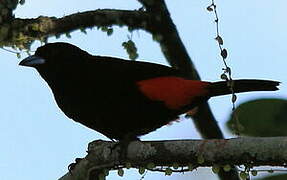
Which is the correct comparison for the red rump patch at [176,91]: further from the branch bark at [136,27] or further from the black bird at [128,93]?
the branch bark at [136,27]

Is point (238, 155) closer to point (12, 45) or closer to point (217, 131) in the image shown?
point (217, 131)

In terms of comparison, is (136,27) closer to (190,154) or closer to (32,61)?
(32,61)

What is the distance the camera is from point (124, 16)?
3945mm

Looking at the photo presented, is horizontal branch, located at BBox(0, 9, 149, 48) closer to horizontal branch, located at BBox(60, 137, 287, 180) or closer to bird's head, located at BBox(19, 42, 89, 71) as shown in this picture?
bird's head, located at BBox(19, 42, 89, 71)

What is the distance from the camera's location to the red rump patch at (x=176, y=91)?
3.33 metres

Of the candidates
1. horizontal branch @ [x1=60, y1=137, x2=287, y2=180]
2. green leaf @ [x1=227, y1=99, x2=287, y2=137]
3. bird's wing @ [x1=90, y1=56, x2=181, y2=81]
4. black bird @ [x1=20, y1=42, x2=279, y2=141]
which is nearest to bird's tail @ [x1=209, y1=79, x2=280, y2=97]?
black bird @ [x1=20, y1=42, x2=279, y2=141]

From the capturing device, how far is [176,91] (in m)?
3.33

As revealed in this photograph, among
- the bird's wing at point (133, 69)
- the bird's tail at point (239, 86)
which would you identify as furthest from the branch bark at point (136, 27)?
the bird's tail at point (239, 86)

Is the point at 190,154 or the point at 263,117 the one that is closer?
the point at 190,154

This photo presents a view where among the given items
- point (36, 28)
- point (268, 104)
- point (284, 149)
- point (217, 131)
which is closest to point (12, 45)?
point (36, 28)

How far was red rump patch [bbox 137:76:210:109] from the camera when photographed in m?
3.33

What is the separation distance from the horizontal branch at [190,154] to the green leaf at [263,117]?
82cm

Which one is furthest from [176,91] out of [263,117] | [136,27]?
[136,27]

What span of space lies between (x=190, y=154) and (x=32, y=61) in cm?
152
